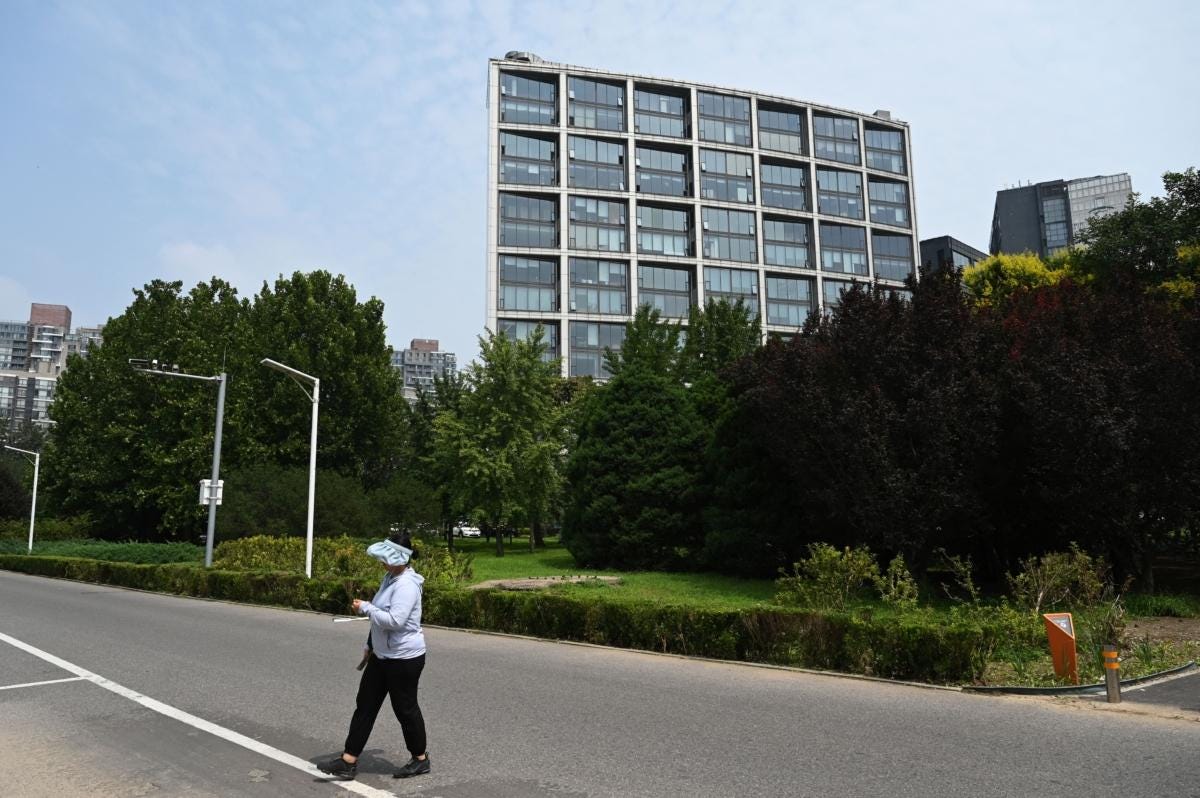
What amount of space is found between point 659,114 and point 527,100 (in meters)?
11.2

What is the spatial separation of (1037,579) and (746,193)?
58650 millimetres

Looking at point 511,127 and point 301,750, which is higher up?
point 511,127

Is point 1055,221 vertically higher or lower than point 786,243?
higher

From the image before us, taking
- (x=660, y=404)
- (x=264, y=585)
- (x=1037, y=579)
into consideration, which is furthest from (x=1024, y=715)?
(x=660, y=404)

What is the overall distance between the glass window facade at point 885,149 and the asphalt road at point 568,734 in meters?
70.9

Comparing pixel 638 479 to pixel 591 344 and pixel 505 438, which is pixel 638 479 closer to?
pixel 505 438

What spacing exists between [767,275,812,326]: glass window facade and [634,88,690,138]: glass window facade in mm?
15027

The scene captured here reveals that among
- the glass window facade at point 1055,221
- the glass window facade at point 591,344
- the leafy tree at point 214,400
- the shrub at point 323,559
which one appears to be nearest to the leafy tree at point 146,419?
the leafy tree at point 214,400

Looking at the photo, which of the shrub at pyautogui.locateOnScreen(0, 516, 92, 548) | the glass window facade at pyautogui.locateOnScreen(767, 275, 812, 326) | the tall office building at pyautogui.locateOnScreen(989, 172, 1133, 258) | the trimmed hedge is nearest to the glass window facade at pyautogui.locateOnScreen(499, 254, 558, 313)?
the glass window facade at pyautogui.locateOnScreen(767, 275, 812, 326)

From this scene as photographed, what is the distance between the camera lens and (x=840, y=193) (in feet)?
232

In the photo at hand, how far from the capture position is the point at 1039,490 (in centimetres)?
1867

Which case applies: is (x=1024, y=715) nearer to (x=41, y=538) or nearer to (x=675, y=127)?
(x=41, y=538)

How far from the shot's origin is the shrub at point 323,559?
72.0ft

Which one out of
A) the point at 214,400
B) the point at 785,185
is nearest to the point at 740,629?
the point at 214,400
